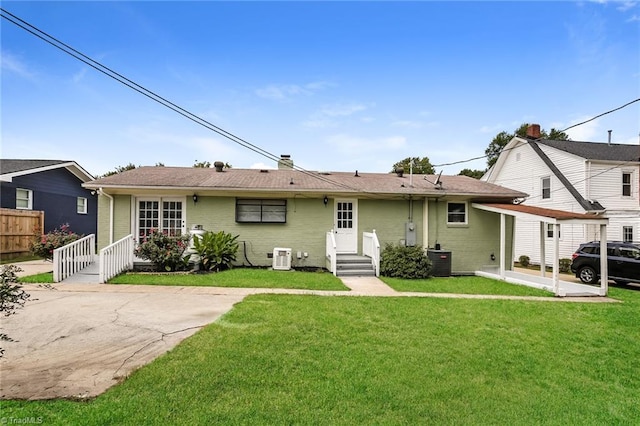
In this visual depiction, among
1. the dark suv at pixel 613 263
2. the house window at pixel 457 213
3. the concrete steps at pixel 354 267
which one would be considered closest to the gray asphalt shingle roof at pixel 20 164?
the concrete steps at pixel 354 267

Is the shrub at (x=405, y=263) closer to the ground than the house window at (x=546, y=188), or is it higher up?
closer to the ground

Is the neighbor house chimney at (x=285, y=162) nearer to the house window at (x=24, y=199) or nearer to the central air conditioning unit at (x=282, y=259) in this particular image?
the central air conditioning unit at (x=282, y=259)

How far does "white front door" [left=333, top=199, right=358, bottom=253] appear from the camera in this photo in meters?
12.1

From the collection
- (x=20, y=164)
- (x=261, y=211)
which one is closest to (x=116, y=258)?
(x=261, y=211)

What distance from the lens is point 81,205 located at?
20.2 meters

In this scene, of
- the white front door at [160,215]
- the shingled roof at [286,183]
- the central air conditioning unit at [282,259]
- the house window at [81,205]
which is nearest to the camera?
the shingled roof at [286,183]

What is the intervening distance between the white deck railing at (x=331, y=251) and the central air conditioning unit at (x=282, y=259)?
1.44 meters

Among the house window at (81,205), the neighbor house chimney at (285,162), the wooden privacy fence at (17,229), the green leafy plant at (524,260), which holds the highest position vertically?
the neighbor house chimney at (285,162)

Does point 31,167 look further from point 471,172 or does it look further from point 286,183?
point 471,172

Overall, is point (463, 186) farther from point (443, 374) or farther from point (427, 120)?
point (443, 374)

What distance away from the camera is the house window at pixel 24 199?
1569cm

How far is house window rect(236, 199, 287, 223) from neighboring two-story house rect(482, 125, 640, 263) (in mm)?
11823

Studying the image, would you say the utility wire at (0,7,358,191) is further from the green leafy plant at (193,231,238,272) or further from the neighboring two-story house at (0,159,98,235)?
the neighboring two-story house at (0,159,98,235)

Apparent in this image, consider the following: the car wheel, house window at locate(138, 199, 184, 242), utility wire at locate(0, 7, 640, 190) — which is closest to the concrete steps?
utility wire at locate(0, 7, 640, 190)
